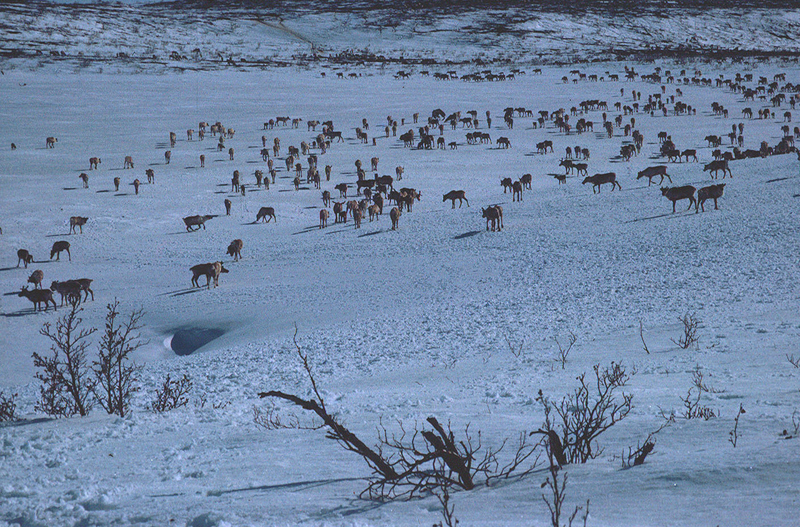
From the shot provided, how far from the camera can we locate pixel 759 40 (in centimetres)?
8812

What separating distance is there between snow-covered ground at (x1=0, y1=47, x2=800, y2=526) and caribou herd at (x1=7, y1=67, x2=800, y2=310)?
55 centimetres

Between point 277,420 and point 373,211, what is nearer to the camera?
point 277,420

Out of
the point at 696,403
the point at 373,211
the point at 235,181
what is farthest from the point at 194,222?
the point at 696,403

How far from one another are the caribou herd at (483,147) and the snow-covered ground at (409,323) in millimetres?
553

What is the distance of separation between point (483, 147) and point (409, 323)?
26.9 metres

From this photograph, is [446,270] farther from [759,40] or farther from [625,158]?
[759,40]

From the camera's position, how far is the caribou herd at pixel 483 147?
69.3 ft

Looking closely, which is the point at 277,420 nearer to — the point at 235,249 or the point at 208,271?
the point at 208,271

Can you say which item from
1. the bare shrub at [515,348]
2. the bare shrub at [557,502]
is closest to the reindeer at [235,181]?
the bare shrub at [515,348]

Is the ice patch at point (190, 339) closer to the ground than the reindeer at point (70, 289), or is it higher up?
closer to the ground

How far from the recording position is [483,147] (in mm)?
38062

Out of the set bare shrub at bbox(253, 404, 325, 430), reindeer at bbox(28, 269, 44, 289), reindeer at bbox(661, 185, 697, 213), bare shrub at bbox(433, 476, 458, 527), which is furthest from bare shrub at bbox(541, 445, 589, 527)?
reindeer at bbox(661, 185, 697, 213)

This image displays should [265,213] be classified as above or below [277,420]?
below

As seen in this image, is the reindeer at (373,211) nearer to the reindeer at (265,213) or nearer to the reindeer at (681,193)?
the reindeer at (265,213)
